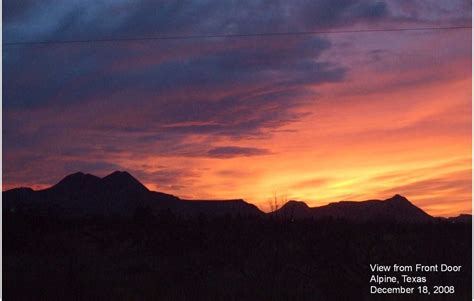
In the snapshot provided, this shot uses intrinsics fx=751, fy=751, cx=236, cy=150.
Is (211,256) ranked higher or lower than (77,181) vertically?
lower

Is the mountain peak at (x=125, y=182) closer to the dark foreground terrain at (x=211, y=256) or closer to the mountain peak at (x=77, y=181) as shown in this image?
the mountain peak at (x=77, y=181)

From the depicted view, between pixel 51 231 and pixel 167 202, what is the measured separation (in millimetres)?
27493

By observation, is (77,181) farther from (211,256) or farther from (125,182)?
(211,256)

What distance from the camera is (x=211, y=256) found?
23984mm

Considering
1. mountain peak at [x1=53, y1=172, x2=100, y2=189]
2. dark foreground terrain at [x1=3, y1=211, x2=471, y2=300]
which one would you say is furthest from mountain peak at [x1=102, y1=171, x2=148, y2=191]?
dark foreground terrain at [x1=3, y1=211, x2=471, y2=300]

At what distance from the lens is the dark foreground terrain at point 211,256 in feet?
58.6

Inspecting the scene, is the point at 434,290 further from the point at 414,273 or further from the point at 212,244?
the point at 212,244

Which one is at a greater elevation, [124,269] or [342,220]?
[342,220]

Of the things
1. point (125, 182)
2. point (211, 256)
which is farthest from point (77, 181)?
point (211, 256)

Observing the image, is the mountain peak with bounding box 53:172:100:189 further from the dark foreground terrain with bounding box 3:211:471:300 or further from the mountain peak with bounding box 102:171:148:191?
the dark foreground terrain with bounding box 3:211:471:300

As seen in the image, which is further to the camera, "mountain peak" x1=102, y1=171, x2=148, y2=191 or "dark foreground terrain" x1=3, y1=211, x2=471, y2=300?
"mountain peak" x1=102, y1=171, x2=148, y2=191

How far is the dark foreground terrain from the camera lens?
1786 centimetres

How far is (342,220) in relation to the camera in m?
31.1

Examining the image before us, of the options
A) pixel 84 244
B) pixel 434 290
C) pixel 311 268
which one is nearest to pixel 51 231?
pixel 84 244
